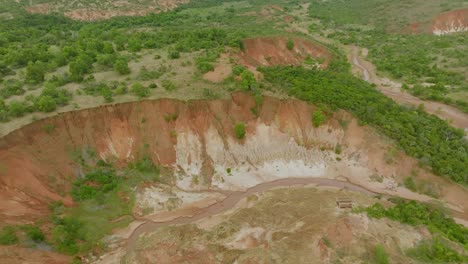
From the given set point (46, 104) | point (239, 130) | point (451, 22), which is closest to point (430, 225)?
point (239, 130)

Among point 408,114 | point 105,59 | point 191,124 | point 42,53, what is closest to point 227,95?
point 191,124

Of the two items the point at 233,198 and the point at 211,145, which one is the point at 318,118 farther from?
the point at 233,198

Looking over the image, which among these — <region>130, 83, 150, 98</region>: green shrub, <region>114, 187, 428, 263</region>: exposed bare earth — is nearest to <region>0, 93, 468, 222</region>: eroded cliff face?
<region>130, 83, 150, 98</region>: green shrub

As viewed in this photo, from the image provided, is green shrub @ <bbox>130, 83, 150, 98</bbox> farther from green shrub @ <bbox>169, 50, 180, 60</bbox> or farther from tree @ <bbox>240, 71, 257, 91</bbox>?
tree @ <bbox>240, 71, 257, 91</bbox>

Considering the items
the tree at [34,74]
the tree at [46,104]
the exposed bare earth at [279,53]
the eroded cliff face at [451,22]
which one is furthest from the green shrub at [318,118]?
the eroded cliff face at [451,22]

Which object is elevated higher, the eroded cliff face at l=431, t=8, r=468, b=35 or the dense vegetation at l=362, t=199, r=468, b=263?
the eroded cliff face at l=431, t=8, r=468, b=35

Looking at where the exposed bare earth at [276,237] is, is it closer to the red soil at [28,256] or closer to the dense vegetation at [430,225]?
the dense vegetation at [430,225]
